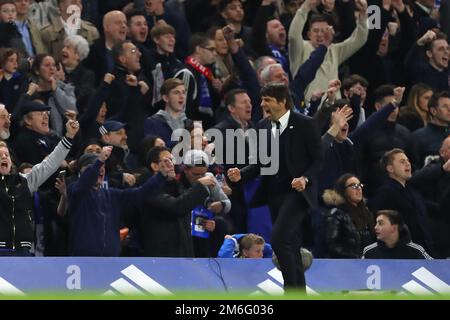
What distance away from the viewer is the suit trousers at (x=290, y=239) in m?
13.9

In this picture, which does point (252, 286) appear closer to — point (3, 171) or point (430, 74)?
point (3, 171)

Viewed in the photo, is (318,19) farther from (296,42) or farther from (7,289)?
(7,289)

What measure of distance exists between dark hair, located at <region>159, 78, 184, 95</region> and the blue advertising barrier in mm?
2299

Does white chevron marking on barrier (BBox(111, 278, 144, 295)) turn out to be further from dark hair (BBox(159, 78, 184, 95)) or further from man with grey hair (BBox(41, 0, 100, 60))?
man with grey hair (BBox(41, 0, 100, 60))

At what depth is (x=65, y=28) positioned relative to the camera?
→ 17594 mm

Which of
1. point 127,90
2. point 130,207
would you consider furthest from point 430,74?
point 130,207

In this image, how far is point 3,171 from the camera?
1484cm

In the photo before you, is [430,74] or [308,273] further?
[430,74]

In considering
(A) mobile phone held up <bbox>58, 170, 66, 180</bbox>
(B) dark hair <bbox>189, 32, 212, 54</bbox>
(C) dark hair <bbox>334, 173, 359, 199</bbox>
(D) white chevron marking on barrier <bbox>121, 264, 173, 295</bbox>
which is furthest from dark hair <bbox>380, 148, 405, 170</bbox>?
(A) mobile phone held up <bbox>58, 170, 66, 180</bbox>

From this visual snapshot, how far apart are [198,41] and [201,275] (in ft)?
11.4

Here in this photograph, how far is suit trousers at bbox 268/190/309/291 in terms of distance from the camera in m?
13.9

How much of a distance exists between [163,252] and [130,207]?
20.8 inches

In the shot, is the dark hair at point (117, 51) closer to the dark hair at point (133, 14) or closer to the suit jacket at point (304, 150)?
the dark hair at point (133, 14)

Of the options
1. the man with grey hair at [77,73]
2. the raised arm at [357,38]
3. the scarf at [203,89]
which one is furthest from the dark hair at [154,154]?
the raised arm at [357,38]
